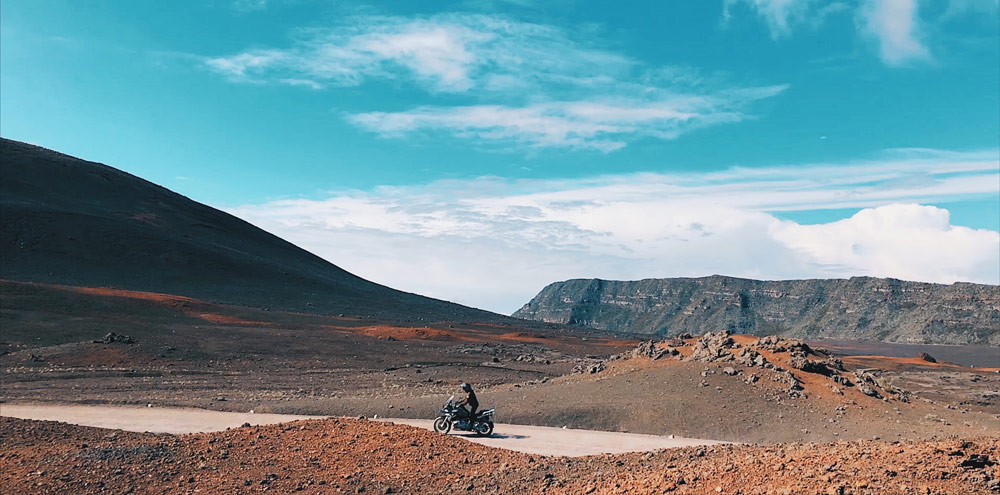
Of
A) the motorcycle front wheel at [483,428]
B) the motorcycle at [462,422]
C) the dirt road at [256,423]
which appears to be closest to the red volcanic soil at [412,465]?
the dirt road at [256,423]

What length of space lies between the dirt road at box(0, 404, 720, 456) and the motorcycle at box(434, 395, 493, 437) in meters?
0.24

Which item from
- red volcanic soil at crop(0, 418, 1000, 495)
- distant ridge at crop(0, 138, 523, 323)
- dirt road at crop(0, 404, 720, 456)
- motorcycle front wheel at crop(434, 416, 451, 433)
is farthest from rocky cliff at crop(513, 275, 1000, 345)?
red volcanic soil at crop(0, 418, 1000, 495)

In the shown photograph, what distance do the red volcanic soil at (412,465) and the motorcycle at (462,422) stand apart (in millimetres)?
3084

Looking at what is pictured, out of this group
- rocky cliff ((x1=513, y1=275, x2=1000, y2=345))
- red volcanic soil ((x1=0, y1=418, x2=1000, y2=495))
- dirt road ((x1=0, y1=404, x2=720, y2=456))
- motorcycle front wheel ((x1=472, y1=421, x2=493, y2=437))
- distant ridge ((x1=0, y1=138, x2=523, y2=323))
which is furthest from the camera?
rocky cliff ((x1=513, y1=275, x2=1000, y2=345))

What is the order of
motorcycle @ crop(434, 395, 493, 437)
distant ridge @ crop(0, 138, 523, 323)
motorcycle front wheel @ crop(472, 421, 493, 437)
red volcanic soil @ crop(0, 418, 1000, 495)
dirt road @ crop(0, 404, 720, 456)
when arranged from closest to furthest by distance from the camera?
red volcanic soil @ crop(0, 418, 1000, 495)
dirt road @ crop(0, 404, 720, 456)
motorcycle @ crop(434, 395, 493, 437)
motorcycle front wheel @ crop(472, 421, 493, 437)
distant ridge @ crop(0, 138, 523, 323)

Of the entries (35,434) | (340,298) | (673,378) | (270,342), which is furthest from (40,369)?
(340,298)

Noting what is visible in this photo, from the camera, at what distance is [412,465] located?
46.3 feet

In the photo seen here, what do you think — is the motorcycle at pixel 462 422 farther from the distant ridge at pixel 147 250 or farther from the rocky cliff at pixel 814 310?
the rocky cliff at pixel 814 310

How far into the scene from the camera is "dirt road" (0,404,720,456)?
1784 centimetres

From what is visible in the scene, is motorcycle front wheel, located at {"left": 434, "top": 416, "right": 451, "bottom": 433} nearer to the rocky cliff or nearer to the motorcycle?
the motorcycle

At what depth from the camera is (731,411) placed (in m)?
21.4

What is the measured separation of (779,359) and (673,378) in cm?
413

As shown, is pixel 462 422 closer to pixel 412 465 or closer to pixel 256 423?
pixel 412 465

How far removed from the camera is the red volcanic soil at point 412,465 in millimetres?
8375
